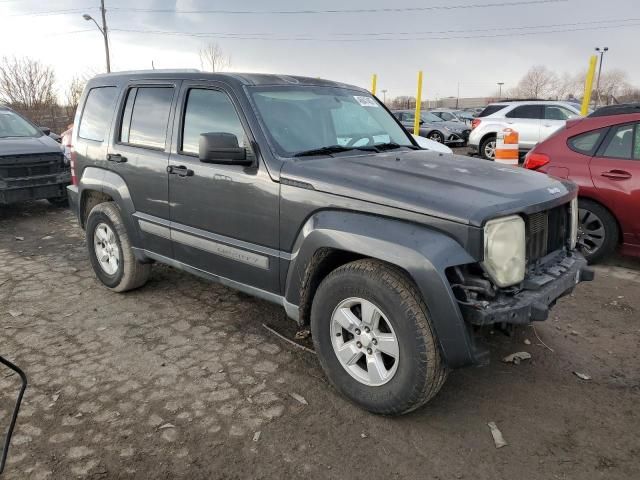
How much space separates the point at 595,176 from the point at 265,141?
12.6ft

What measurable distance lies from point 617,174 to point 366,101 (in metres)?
2.84

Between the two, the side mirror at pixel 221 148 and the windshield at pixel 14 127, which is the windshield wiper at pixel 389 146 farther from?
the windshield at pixel 14 127

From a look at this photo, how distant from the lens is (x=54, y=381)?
3.31 m

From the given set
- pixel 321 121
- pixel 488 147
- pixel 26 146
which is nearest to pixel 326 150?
pixel 321 121

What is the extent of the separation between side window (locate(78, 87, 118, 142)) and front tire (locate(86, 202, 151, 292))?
26.3 inches

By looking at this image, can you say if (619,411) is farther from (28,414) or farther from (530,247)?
(28,414)

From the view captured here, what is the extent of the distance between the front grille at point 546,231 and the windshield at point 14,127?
857cm

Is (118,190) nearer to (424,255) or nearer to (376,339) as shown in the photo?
(376,339)

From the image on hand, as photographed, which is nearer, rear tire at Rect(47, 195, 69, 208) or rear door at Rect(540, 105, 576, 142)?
rear tire at Rect(47, 195, 69, 208)

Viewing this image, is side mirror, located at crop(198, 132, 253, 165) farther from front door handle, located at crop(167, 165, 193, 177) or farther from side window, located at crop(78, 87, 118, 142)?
side window, located at crop(78, 87, 118, 142)

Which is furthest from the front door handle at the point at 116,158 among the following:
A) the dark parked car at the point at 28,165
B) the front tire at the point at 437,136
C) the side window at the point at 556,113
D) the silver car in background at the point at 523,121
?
the front tire at the point at 437,136

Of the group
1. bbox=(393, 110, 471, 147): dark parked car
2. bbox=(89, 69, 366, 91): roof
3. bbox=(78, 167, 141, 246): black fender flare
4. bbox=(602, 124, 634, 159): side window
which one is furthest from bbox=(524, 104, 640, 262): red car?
bbox=(393, 110, 471, 147): dark parked car

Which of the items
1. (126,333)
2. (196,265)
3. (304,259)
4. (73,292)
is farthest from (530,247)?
(73,292)

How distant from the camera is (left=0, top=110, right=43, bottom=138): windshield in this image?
8578mm
